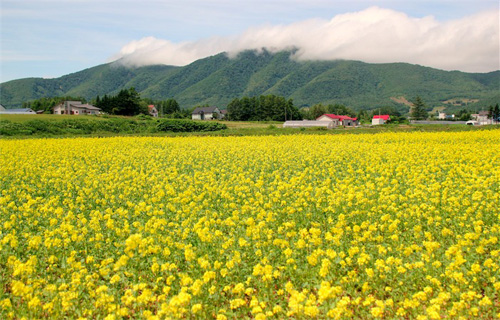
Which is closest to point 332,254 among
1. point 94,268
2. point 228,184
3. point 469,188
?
point 94,268

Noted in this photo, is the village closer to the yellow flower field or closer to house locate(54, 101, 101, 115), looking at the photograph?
house locate(54, 101, 101, 115)

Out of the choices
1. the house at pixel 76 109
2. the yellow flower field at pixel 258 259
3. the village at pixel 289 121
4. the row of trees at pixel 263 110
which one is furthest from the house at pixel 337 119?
the yellow flower field at pixel 258 259

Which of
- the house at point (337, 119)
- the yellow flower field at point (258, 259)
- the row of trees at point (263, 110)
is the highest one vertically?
the row of trees at point (263, 110)

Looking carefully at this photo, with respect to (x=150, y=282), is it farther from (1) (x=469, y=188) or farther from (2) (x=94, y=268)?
(1) (x=469, y=188)

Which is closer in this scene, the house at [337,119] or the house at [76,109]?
the house at [76,109]

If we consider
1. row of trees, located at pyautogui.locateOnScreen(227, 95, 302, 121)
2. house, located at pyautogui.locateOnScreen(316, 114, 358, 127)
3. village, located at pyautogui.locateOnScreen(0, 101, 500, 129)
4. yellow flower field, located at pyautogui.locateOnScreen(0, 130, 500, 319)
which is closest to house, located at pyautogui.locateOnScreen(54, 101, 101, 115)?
village, located at pyautogui.locateOnScreen(0, 101, 500, 129)

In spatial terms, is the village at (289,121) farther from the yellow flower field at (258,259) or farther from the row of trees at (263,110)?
the yellow flower field at (258,259)

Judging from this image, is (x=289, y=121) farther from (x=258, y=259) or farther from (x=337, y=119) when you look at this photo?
(x=258, y=259)

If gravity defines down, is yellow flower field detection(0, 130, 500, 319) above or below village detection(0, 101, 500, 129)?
below

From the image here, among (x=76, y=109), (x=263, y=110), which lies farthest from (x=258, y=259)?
(x=263, y=110)

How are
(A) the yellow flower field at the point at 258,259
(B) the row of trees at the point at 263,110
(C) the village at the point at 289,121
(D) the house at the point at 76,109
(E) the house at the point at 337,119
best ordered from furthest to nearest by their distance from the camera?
1. (B) the row of trees at the point at 263,110
2. (E) the house at the point at 337,119
3. (D) the house at the point at 76,109
4. (C) the village at the point at 289,121
5. (A) the yellow flower field at the point at 258,259

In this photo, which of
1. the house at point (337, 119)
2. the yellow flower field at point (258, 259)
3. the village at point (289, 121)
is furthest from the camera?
the house at point (337, 119)

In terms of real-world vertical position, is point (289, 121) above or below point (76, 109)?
below

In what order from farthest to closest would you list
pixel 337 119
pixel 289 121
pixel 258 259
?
pixel 337 119, pixel 289 121, pixel 258 259
